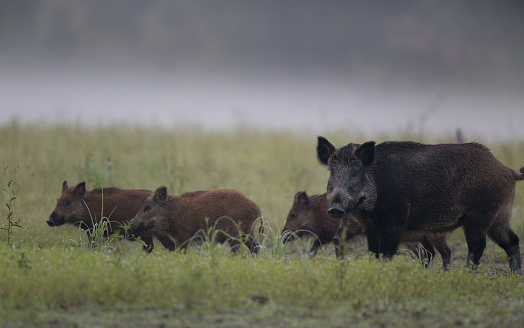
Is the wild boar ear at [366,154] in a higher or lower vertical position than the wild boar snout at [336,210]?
higher

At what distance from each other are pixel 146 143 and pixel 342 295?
1417 centimetres

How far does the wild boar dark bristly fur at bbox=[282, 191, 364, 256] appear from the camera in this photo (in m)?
10.3

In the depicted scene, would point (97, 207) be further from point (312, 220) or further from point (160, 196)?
point (312, 220)

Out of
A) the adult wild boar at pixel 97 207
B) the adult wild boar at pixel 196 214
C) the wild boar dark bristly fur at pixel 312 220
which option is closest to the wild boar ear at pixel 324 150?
the adult wild boar at pixel 196 214

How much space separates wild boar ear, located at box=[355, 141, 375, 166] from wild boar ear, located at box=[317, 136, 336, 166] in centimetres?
44

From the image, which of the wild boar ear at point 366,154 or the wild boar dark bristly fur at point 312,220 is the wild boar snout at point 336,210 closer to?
the wild boar ear at point 366,154

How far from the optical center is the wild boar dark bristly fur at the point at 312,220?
1033cm

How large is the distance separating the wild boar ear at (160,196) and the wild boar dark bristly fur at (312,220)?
2028mm

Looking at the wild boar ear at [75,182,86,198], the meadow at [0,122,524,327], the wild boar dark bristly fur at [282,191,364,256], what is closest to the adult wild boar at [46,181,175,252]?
the wild boar ear at [75,182,86,198]

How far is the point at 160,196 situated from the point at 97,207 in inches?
44.9

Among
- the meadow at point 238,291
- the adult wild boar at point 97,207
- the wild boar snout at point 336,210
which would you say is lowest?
the meadow at point 238,291

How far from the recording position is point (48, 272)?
6395 mm

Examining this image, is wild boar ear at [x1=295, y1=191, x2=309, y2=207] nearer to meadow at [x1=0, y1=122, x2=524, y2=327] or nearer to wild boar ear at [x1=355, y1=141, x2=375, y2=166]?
meadow at [x1=0, y1=122, x2=524, y2=327]

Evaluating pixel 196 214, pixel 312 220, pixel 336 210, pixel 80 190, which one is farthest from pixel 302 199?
pixel 80 190
